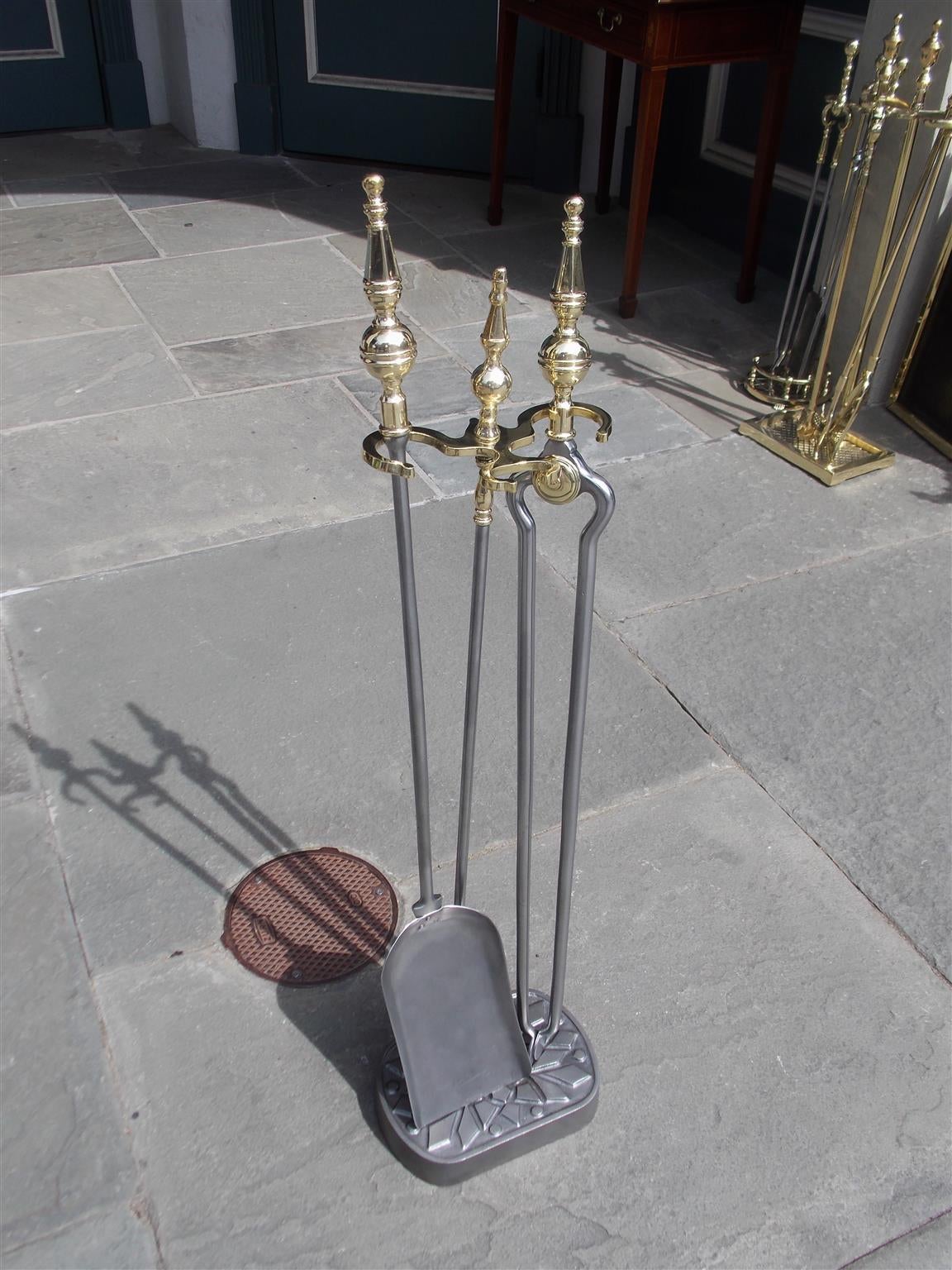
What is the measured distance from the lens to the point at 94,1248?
1.83m

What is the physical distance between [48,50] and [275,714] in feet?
18.4

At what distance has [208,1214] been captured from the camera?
188cm

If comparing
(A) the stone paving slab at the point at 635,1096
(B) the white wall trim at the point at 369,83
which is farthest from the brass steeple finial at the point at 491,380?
(B) the white wall trim at the point at 369,83

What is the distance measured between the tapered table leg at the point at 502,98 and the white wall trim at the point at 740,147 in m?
0.93

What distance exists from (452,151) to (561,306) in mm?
5474

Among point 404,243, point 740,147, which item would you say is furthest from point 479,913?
point 740,147

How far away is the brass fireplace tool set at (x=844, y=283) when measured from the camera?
11.5ft

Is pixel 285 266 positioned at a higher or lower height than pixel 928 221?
lower

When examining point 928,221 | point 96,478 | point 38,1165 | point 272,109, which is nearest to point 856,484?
point 928,221

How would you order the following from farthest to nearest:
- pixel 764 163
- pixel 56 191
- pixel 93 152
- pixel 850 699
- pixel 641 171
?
pixel 93 152, pixel 56 191, pixel 764 163, pixel 641 171, pixel 850 699

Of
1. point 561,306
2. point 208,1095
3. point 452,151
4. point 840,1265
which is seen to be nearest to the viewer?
point 561,306

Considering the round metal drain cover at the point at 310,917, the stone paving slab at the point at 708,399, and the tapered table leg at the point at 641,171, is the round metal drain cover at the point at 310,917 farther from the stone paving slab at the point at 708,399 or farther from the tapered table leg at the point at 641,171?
the tapered table leg at the point at 641,171

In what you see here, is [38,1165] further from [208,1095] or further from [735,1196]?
[735,1196]

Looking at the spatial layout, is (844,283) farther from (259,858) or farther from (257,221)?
(257,221)
